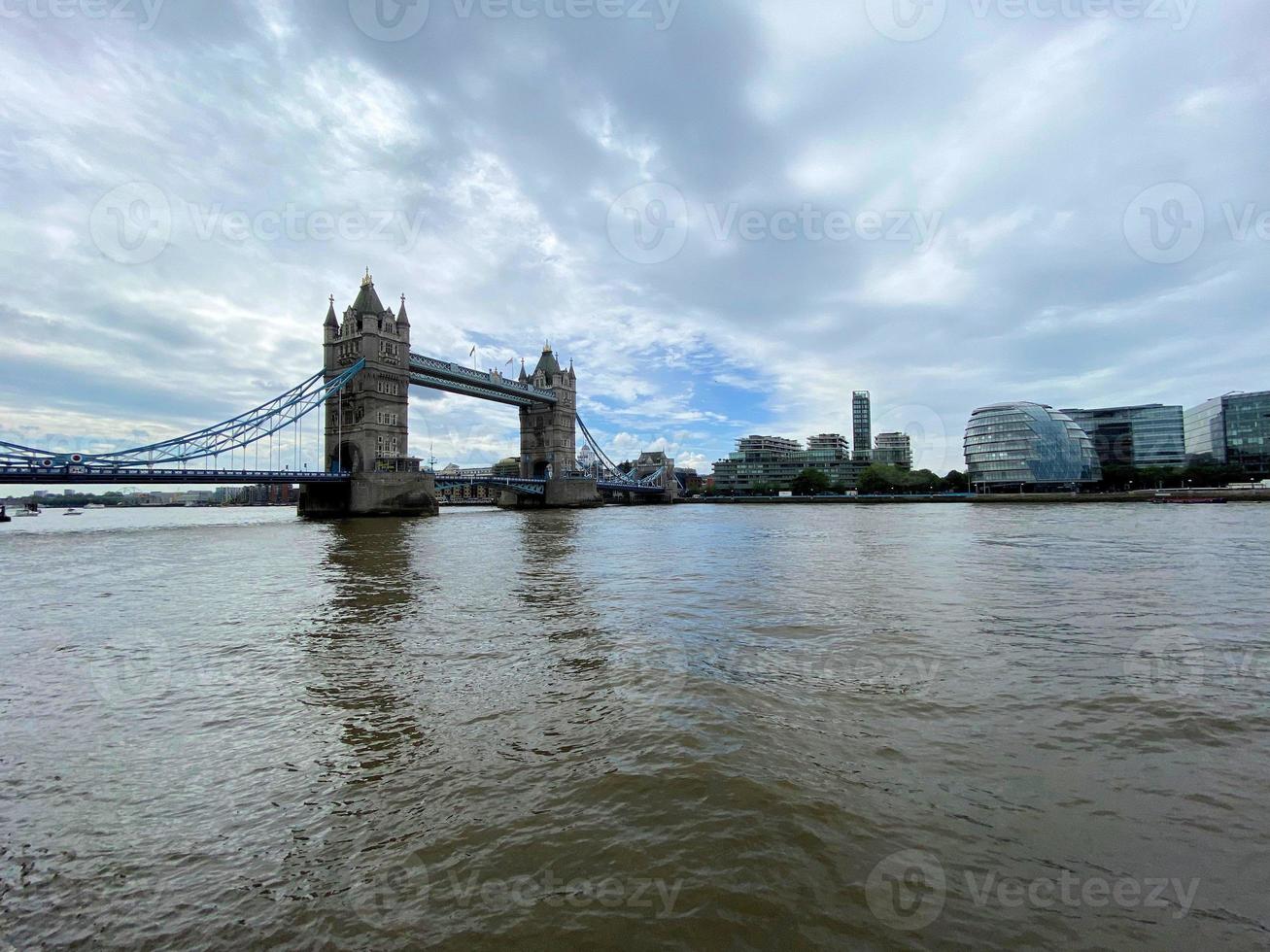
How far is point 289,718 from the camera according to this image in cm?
602

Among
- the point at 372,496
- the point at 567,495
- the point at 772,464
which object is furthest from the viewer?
the point at 772,464

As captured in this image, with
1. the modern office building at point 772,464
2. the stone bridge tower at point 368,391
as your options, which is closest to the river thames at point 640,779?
the stone bridge tower at point 368,391

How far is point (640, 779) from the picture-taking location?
469cm

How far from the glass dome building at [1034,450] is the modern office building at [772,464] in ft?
173

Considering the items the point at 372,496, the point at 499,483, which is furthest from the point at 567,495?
the point at 372,496

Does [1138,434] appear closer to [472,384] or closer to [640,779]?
[472,384]

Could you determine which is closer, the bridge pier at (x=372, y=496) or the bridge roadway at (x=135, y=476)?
the bridge roadway at (x=135, y=476)

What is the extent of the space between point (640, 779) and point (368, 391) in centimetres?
→ 6828

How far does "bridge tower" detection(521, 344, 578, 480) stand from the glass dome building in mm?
86238

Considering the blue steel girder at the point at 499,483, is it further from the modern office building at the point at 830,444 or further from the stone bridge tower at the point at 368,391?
the modern office building at the point at 830,444

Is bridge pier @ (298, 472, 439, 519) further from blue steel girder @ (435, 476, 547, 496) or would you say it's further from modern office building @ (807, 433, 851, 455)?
modern office building @ (807, 433, 851, 455)

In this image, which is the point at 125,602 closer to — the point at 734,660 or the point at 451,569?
the point at 451,569

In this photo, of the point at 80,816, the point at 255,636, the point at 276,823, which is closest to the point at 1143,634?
the point at 276,823

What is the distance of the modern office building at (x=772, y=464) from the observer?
17525 centimetres
